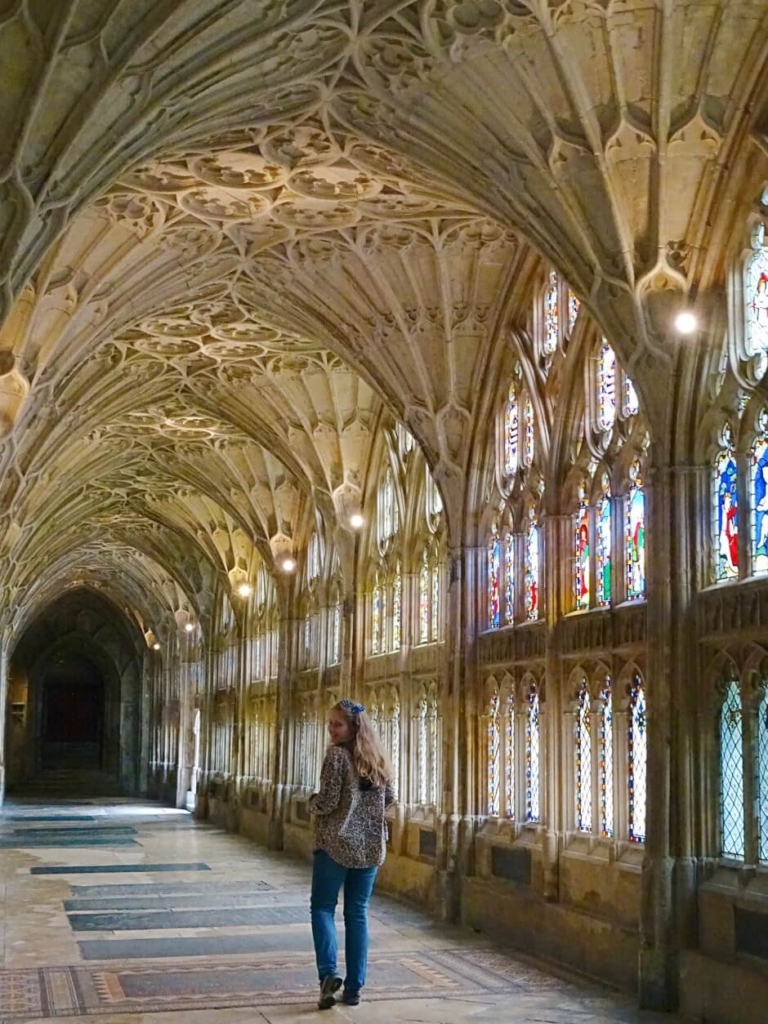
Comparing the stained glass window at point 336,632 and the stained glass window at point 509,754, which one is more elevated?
the stained glass window at point 336,632

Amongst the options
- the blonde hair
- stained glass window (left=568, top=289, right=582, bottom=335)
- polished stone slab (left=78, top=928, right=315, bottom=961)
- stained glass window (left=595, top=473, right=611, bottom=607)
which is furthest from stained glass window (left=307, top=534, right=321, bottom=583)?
the blonde hair

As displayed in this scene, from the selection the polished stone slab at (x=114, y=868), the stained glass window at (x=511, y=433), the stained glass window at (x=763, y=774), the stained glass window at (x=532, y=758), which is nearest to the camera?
the stained glass window at (x=763, y=774)

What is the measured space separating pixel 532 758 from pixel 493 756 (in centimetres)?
108

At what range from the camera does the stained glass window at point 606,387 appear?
13.3 m

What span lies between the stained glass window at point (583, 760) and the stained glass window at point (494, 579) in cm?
255

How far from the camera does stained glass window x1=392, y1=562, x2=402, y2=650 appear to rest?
19.2m

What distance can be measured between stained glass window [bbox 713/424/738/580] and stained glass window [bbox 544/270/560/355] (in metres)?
3.74

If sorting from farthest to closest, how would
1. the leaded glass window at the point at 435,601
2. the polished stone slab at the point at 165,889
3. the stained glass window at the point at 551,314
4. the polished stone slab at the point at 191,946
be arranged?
the leaded glass window at the point at 435,601 < the polished stone slab at the point at 165,889 < the stained glass window at the point at 551,314 < the polished stone slab at the point at 191,946

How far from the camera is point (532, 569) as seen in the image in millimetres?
14906

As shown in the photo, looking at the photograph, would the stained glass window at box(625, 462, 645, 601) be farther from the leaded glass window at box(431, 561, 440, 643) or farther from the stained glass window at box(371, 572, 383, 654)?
the stained glass window at box(371, 572, 383, 654)

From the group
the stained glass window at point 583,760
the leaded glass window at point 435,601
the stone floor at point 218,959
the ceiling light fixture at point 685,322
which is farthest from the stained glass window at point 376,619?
the ceiling light fixture at point 685,322

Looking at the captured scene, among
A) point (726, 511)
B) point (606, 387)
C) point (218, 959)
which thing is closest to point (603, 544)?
point (606, 387)

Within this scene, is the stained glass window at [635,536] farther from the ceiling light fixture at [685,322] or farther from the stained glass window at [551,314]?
the stained glass window at [551,314]

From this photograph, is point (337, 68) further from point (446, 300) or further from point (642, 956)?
point (642, 956)
